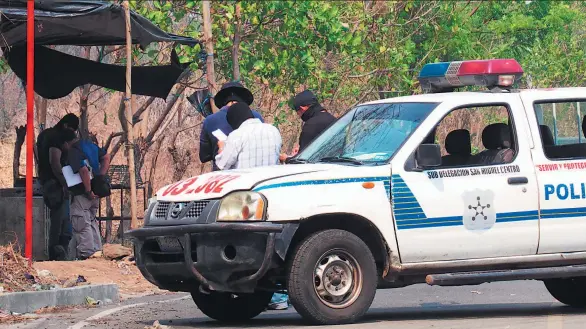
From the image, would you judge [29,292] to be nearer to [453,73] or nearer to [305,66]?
[453,73]

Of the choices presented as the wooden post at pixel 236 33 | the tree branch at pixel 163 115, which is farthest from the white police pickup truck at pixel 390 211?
the tree branch at pixel 163 115

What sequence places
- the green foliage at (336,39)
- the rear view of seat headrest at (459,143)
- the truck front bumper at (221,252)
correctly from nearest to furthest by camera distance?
the truck front bumper at (221,252), the rear view of seat headrest at (459,143), the green foliage at (336,39)

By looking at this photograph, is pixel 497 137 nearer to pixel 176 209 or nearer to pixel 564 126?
pixel 564 126

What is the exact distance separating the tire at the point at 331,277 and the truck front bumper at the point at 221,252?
0.71 ft

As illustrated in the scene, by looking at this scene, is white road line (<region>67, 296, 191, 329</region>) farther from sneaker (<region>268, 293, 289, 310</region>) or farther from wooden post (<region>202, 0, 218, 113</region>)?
wooden post (<region>202, 0, 218, 113</region>)

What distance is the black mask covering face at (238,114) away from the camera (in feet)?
34.0

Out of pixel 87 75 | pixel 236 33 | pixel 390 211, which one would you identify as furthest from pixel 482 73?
pixel 236 33

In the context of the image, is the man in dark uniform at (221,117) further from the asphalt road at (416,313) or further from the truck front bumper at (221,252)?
the truck front bumper at (221,252)

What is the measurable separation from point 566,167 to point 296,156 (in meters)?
2.09

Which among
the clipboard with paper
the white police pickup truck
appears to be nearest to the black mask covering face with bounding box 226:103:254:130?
the white police pickup truck

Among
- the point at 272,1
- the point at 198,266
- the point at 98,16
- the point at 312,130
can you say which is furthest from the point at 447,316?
the point at 272,1

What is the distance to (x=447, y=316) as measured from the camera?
9.23 metres

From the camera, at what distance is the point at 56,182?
14898 millimetres

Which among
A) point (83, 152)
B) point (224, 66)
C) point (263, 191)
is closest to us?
point (263, 191)
